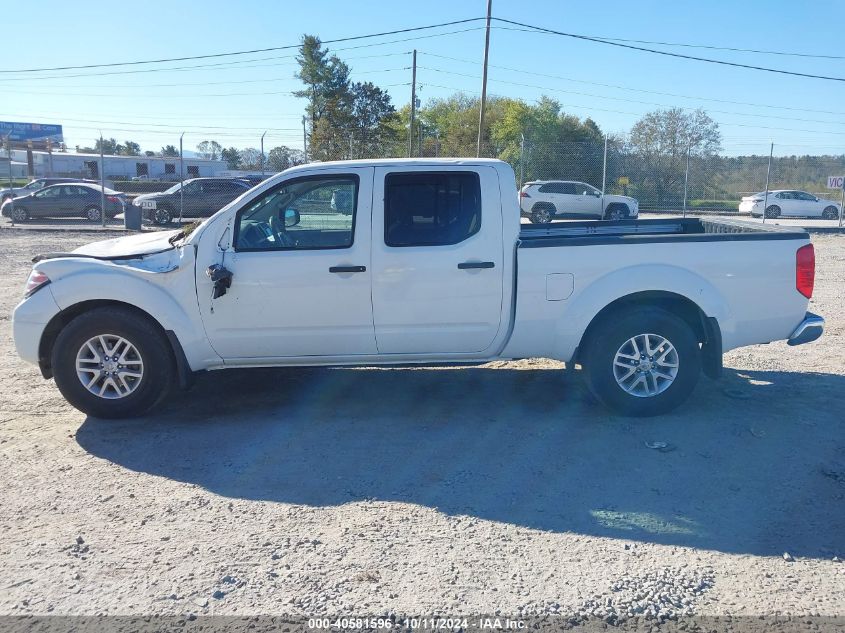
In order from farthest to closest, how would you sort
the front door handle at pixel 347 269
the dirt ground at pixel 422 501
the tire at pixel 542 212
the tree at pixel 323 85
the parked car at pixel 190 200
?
the tree at pixel 323 85 → the tire at pixel 542 212 → the parked car at pixel 190 200 → the front door handle at pixel 347 269 → the dirt ground at pixel 422 501

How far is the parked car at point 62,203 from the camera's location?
985 inches

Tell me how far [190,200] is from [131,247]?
20586 millimetres

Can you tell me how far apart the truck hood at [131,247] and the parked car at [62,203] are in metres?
21.1

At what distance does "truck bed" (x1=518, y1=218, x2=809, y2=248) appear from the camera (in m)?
Result: 5.55

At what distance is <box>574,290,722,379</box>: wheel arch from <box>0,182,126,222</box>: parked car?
2372cm

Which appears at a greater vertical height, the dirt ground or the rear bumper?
the rear bumper

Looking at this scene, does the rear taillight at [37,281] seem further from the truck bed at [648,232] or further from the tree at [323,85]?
the tree at [323,85]

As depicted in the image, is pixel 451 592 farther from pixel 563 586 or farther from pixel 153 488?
→ pixel 153 488

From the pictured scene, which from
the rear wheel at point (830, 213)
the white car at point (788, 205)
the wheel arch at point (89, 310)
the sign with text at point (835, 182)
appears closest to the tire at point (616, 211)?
the sign with text at point (835, 182)

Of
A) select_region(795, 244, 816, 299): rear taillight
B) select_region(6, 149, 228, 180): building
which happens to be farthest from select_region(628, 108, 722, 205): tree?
select_region(6, 149, 228, 180): building

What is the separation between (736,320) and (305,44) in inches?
1836

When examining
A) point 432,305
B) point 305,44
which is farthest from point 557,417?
point 305,44

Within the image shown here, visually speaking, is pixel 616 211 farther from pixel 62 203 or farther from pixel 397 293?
pixel 397 293

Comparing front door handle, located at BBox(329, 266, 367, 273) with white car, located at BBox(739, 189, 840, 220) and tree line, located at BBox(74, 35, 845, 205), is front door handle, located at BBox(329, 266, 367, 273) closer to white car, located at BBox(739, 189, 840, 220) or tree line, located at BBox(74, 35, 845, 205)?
tree line, located at BBox(74, 35, 845, 205)
